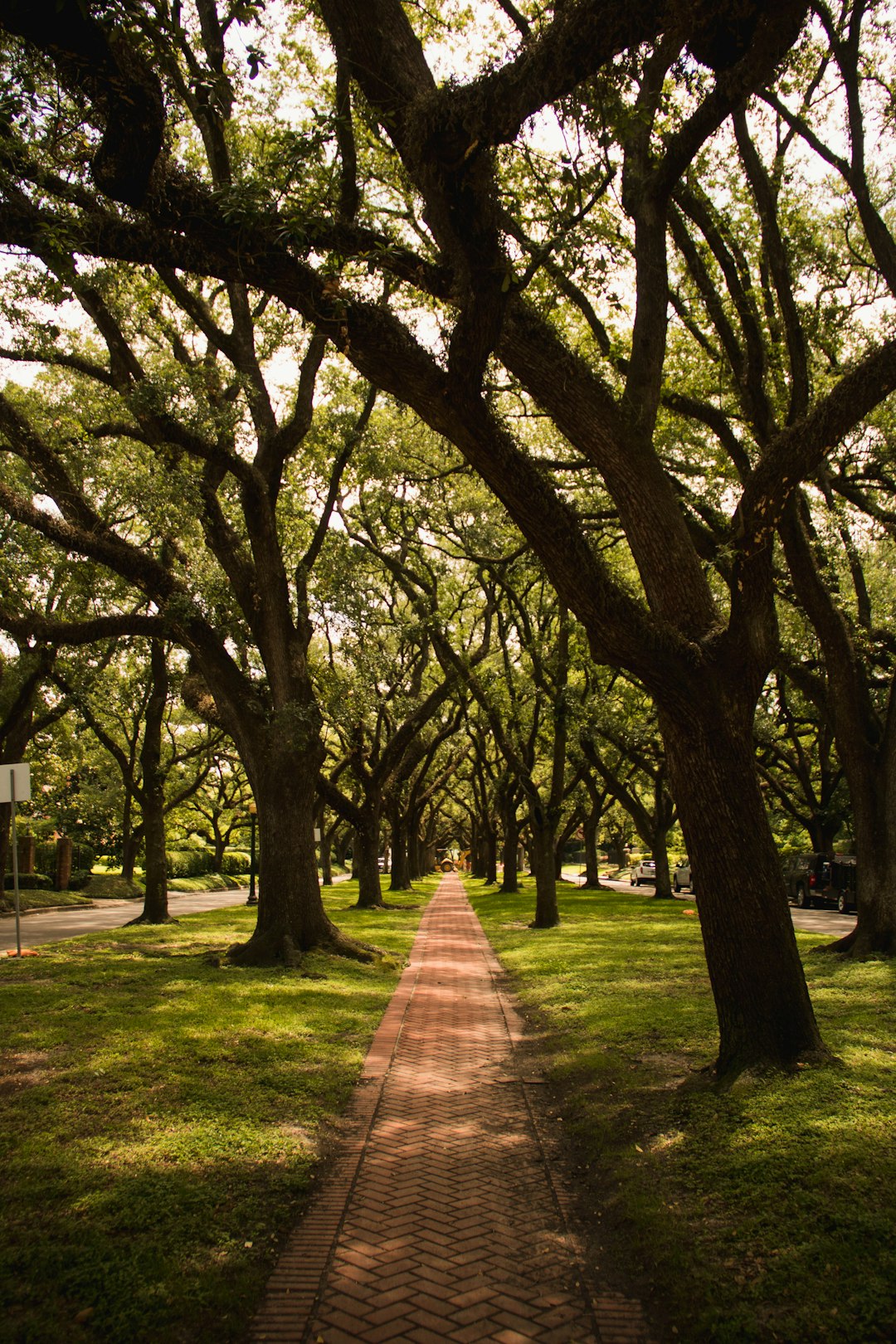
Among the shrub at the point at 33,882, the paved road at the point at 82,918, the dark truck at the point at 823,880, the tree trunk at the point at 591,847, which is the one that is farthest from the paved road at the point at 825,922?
the shrub at the point at 33,882

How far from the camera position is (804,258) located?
10.8 metres

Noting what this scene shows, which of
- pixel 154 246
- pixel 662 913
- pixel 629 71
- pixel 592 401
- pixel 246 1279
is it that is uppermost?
pixel 629 71

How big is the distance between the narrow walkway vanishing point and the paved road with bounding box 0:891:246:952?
443 inches

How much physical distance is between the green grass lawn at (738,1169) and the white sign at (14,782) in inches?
320

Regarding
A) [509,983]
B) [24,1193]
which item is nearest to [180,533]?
[509,983]

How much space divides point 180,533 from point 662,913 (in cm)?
1667

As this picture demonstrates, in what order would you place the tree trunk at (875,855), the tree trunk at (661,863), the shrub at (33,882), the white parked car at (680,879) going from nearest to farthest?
1. the tree trunk at (875,855)
2. the tree trunk at (661,863)
3. the shrub at (33,882)
4. the white parked car at (680,879)

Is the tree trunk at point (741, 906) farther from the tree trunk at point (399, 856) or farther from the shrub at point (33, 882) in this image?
the shrub at point (33, 882)

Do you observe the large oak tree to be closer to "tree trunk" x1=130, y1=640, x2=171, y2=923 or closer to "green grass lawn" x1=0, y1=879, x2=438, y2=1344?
"green grass lawn" x1=0, y1=879, x2=438, y2=1344

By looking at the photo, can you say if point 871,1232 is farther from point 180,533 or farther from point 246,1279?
point 180,533

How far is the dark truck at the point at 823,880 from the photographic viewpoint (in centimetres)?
2619

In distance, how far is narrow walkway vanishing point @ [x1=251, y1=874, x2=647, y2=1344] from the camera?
3439 millimetres

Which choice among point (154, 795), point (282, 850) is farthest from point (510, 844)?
point (282, 850)

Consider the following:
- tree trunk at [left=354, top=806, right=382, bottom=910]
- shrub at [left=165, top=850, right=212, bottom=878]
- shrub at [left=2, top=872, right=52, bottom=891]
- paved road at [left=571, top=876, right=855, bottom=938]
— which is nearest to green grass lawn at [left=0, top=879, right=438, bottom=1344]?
tree trunk at [left=354, top=806, right=382, bottom=910]
